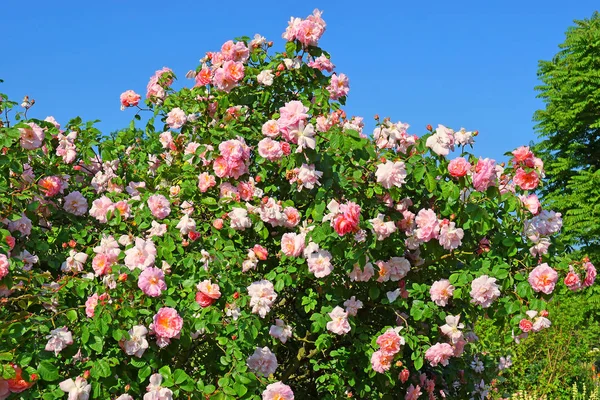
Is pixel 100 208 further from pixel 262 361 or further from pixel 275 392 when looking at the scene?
pixel 275 392

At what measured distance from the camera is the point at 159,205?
3832 millimetres

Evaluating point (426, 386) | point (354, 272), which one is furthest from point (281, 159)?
point (426, 386)

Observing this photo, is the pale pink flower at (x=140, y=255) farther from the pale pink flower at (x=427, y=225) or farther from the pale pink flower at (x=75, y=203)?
the pale pink flower at (x=427, y=225)

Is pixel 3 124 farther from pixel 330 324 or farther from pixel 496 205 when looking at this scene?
pixel 496 205

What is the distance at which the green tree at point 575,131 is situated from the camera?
17.1 metres

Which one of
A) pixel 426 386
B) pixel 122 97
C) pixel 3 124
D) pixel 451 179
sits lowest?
pixel 426 386

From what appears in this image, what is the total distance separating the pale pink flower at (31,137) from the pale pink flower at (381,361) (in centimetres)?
211

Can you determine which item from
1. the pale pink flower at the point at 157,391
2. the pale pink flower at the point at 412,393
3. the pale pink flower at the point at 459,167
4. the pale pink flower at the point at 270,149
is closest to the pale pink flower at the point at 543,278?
the pale pink flower at the point at 459,167

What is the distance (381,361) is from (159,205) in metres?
1.43

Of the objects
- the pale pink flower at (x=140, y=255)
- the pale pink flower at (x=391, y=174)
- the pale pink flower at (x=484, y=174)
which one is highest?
the pale pink flower at (x=391, y=174)

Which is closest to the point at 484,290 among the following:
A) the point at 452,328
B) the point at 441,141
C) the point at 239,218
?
the point at 452,328

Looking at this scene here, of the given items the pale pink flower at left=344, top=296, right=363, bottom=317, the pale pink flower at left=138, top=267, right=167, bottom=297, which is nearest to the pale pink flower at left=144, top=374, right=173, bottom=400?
the pale pink flower at left=138, top=267, right=167, bottom=297

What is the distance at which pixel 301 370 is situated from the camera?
180 inches

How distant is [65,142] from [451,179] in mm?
2280
